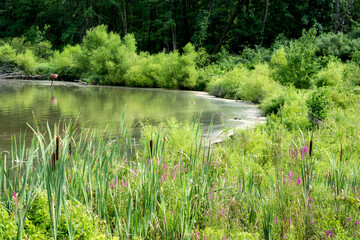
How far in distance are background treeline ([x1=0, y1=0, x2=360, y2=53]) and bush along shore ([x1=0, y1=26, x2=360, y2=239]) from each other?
52.7 feet

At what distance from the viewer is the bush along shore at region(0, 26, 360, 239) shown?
2865 mm

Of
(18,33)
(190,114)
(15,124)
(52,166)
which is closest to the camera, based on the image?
(52,166)

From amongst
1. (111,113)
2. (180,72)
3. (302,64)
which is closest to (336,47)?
(302,64)

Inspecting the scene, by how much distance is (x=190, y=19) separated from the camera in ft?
151

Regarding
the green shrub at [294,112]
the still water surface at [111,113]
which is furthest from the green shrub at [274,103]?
the still water surface at [111,113]

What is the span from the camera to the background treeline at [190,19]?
36.4m

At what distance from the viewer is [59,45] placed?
5962cm

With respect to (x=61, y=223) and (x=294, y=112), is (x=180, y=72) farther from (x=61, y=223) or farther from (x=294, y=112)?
(x=61, y=223)

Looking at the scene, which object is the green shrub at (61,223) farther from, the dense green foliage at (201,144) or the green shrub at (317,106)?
the green shrub at (317,106)

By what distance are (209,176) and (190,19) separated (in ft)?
144

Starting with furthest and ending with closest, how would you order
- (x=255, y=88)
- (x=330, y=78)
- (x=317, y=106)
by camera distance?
(x=255, y=88)
(x=330, y=78)
(x=317, y=106)

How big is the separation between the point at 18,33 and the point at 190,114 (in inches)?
2105

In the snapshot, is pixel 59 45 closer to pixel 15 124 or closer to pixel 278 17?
pixel 278 17

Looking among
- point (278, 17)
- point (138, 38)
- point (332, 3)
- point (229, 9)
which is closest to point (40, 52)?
point (138, 38)
